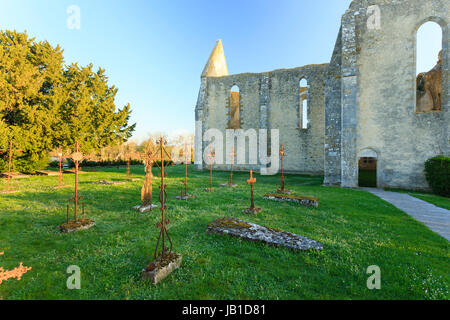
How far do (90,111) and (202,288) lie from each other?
71.0 ft

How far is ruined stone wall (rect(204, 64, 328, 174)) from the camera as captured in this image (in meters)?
19.6

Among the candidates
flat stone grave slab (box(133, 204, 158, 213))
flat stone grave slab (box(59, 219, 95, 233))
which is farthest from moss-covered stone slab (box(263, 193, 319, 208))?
flat stone grave slab (box(59, 219, 95, 233))

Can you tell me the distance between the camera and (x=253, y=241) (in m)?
4.40

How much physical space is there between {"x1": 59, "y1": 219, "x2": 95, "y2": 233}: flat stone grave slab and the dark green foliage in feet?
45.4

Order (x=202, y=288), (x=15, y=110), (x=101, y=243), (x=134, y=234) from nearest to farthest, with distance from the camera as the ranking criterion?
(x=202, y=288), (x=101, y=243), (x=134, y=234), (x=15, y=110)

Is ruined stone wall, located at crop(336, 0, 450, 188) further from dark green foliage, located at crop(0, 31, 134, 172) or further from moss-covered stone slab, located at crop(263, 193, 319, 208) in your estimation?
dark green foliage, located at crop(0, 31, 134, 172)

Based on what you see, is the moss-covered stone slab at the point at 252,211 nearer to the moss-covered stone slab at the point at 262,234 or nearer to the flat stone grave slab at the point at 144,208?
the moss-covered stone slab at the point at 262,234

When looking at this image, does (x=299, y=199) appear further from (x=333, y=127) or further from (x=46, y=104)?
(x=46, y=104)

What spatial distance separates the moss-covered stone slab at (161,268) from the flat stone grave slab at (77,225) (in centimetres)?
316

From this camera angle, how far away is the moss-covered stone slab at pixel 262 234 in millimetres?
4094

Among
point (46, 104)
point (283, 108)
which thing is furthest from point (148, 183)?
point (283, 108)

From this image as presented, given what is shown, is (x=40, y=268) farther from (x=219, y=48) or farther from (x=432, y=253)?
(x=219, y=48)

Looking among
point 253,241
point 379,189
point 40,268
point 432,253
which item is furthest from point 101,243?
point 379,189

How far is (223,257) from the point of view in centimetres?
376
